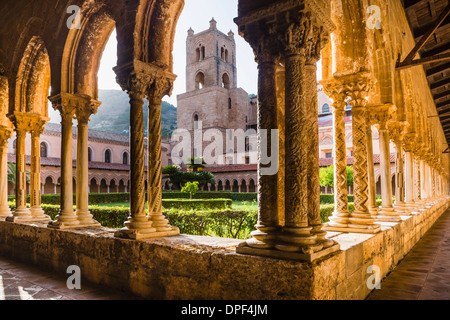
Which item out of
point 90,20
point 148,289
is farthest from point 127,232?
point 90,20

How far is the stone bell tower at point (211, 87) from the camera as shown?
39625 mm

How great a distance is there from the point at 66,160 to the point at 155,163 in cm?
215

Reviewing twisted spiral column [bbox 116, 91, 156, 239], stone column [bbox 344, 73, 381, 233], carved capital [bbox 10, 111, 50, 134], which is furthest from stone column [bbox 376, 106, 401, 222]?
carved capital [bbox 10, 111, 50, 134]

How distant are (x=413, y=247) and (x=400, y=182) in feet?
5.04

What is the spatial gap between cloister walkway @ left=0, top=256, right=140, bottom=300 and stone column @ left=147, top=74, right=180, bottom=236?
0.85 meters

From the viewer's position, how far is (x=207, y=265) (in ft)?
9.27

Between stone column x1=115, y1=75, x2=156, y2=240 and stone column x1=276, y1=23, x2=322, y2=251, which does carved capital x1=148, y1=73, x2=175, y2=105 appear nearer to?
stone column x1=115, y1=75, x2=156, y2=240

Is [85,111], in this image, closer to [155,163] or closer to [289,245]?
[155,163]

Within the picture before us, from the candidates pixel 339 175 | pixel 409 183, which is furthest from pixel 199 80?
pixel 339 175

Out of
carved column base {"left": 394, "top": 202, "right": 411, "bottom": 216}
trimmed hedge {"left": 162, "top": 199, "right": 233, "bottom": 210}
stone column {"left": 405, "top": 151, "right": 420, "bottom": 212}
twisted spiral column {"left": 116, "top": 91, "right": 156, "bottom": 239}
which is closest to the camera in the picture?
twisted spiral column {"left": 116, "top": 91, "right": 156, "bottom": 239}

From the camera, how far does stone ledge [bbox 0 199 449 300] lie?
2408 mm

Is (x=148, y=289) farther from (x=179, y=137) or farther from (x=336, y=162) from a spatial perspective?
(x=179, y=137)

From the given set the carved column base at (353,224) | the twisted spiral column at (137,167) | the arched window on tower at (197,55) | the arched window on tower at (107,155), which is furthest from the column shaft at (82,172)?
the arched window on tower at (197,55)

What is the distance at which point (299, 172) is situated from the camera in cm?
264
